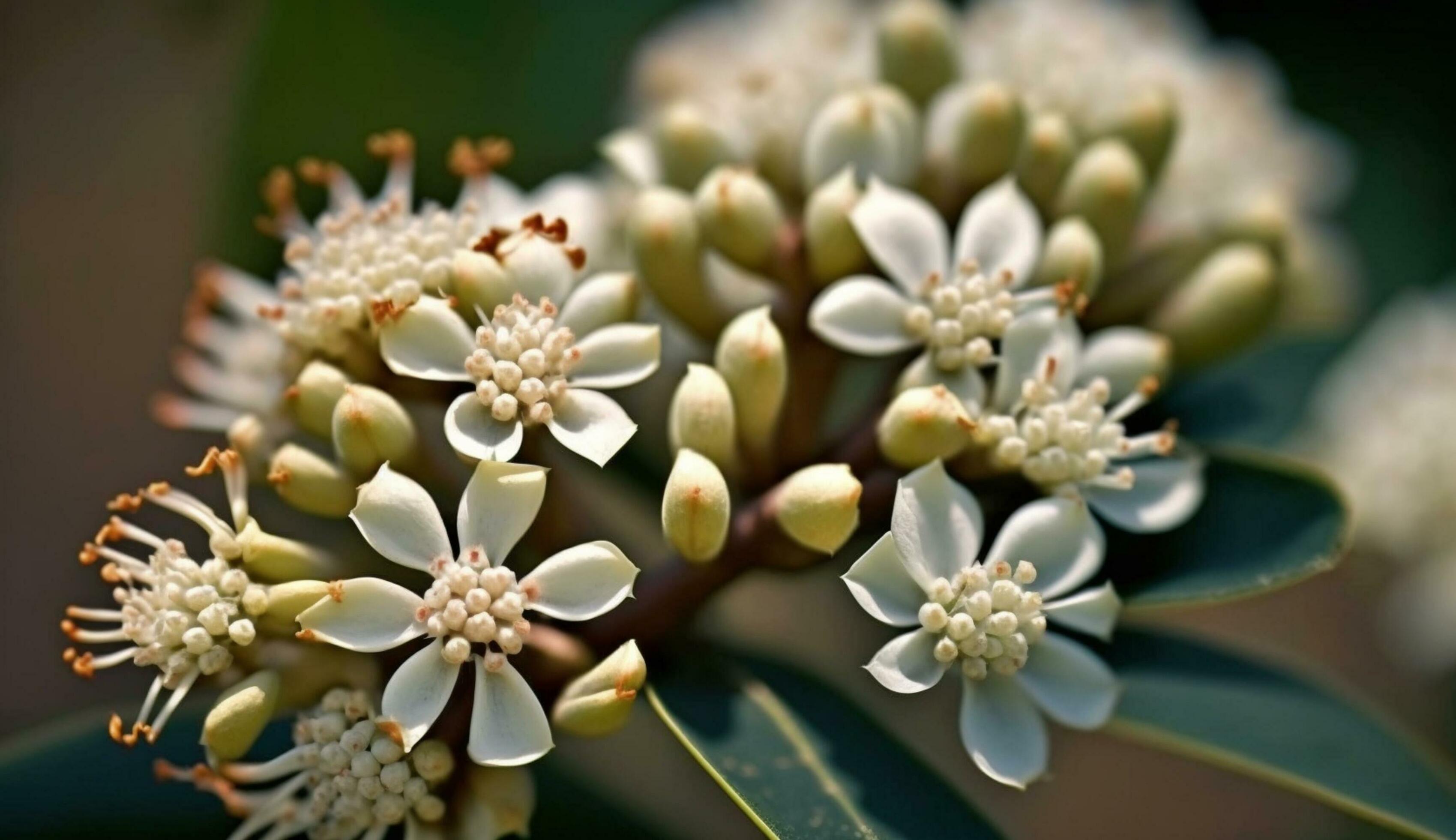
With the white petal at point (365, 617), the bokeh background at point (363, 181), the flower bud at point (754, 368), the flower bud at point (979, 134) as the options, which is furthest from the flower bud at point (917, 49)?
the white petal at point (365, 617)

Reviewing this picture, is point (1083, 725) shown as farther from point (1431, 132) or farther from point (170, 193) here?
point (170, 193)

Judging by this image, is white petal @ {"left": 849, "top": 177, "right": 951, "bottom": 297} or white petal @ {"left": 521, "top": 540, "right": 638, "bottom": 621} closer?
white petal @ {"left": 521, "top": 540, "right": 638, "bottom": 621}

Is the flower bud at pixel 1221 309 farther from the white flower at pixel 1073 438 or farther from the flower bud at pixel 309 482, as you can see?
the flower bud at pixel 309 482

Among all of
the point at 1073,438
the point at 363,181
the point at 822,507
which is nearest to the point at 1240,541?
the point at 1073,438

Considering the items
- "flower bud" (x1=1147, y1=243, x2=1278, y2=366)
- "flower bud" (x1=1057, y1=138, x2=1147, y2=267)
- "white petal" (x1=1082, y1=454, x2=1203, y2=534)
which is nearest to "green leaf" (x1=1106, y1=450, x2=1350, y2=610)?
"white petal" (x1=1082, y1=454, x2=1203, y2=534)

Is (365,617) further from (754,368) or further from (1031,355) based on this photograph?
(1031,355)

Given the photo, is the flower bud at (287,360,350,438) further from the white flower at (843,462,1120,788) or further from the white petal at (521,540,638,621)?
the white flower at (843,462,1120,788)
